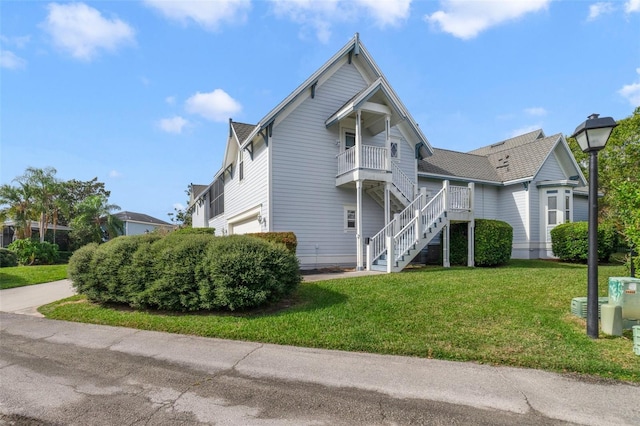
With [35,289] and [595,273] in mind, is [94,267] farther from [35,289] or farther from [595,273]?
[595,273]

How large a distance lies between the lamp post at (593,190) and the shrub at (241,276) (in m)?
5.52

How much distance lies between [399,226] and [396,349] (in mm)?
8064

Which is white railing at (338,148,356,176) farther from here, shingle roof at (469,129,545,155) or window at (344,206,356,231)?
shingle roof at (469,129,545,155)

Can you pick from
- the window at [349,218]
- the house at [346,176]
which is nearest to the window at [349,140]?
the house at [346,176]

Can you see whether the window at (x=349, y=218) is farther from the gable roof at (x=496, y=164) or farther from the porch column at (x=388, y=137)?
the gable roof at (x=496, y=164)

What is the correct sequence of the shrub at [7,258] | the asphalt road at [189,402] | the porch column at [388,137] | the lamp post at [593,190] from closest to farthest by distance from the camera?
the asphalt road at [189,402], the lamp post at [593,190], the porch column at [388,137], the shrub at [7,258]

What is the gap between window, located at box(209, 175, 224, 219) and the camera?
74.5 ft

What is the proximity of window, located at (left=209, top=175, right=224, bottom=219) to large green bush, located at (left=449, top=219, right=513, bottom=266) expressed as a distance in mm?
14547

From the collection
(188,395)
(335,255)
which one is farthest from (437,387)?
(335,255)

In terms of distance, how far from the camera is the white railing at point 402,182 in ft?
48.0

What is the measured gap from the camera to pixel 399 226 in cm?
1300

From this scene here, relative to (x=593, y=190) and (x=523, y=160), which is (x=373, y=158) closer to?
(x=593, y=190)

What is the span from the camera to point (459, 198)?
1390 cm

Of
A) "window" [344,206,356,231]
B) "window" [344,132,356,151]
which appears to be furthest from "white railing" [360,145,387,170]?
"window" [344,206,356,231]
